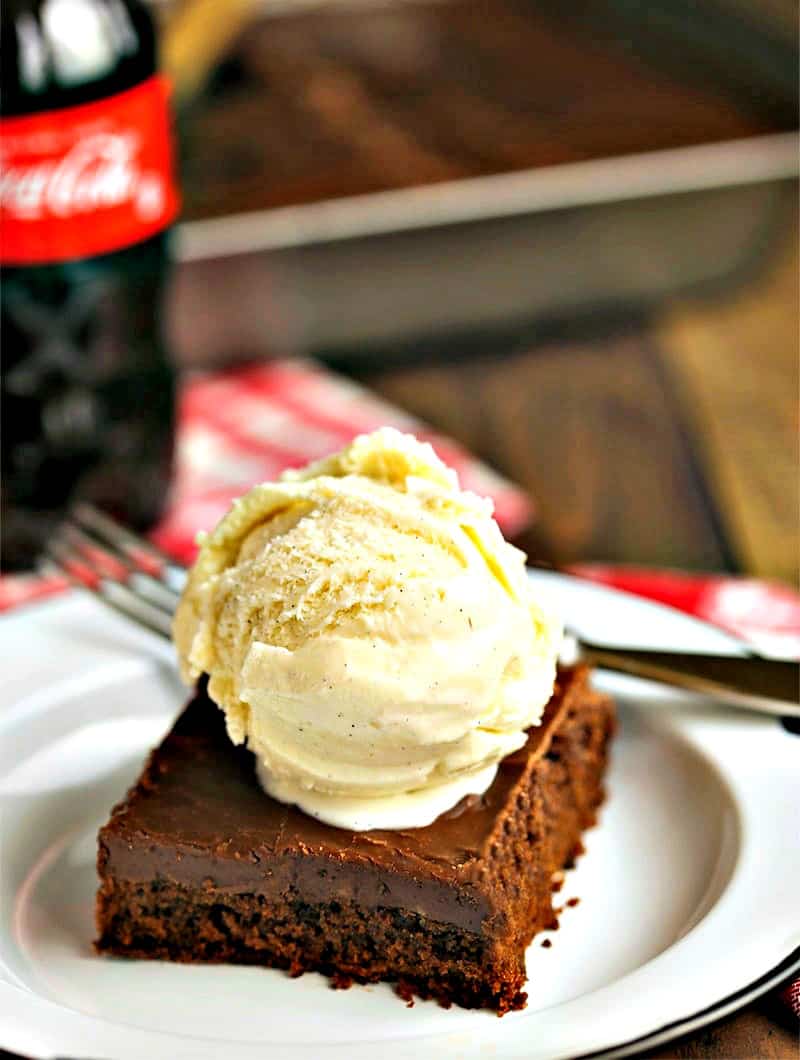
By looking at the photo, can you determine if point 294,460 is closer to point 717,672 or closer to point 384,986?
point 717,672

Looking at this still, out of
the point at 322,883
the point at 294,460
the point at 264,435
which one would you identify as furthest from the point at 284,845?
the point at 264,435

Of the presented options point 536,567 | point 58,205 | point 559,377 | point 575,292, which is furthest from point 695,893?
point 575,292

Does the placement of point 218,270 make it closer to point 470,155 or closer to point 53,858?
point 470,155

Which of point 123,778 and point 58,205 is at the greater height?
point 58,205

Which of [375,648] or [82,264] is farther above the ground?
[375,648]

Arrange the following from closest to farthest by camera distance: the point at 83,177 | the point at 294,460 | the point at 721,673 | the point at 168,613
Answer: the point at 721,673 < the point at 168,613 < the point at 83,177 < the point at 294,460
